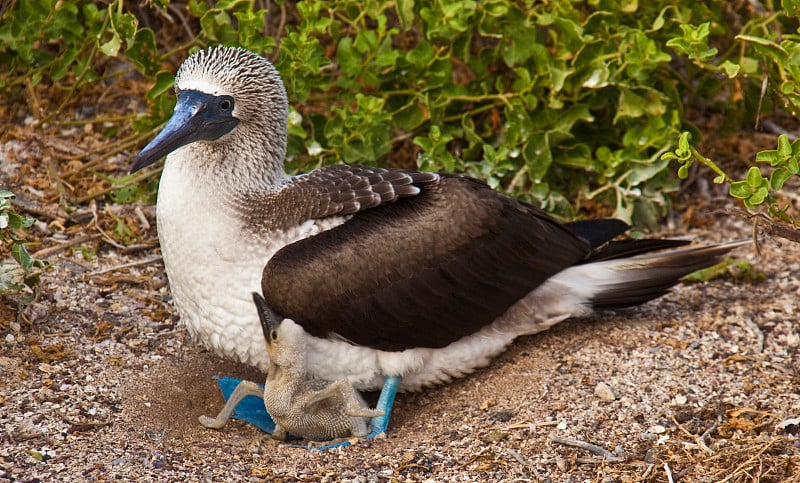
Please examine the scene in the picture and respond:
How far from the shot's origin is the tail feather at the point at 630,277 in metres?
5.32

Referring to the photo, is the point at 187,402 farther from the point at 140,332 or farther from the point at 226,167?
the point at 226,167

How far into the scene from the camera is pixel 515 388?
495 centimetres

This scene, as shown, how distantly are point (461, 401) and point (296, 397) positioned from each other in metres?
0.89

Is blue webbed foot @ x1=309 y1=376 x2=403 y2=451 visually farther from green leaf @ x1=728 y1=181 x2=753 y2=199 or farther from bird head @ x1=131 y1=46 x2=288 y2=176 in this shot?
green leaf @ x1=728 y1=181 x2=753 y2=199

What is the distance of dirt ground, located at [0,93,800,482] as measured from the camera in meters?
4.25

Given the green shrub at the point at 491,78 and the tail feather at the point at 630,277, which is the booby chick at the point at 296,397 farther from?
the green shrub at the point at 491,78

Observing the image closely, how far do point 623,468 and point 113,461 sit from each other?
217 cm

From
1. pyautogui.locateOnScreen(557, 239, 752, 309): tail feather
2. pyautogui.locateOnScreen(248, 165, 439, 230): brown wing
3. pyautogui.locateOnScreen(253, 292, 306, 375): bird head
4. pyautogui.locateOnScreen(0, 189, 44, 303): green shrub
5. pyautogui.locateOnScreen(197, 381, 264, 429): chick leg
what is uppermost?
pyautogui.locateOnScreen(248, 165, 439, 230): brown wing

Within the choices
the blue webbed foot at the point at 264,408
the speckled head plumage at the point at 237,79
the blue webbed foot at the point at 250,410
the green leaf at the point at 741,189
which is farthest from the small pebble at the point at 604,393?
the speckled head plumage at the point at 237,79

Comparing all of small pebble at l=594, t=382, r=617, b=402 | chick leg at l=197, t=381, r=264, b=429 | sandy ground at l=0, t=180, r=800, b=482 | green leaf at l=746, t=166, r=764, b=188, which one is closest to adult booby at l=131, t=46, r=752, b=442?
chick leg at l=197, t=381, r=264, b=429

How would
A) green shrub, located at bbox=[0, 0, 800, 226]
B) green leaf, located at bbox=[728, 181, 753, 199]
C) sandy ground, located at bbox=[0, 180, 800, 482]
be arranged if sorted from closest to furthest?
sandy ground, located at bbox=[0, 180, 800, 482] → green leaf, located at bbox=[728, 181, 753, 199] → green shrub, located at bbox=[0, 0, 800, 226]

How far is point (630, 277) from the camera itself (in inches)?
210

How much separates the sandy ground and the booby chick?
0.13 m

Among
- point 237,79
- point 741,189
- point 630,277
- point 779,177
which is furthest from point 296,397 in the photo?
point 779,177
